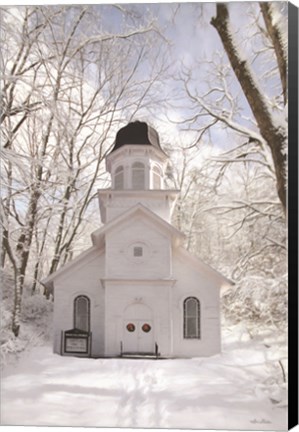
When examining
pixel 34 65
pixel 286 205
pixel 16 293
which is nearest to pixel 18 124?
pixel 34 65

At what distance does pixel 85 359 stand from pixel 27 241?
100cm

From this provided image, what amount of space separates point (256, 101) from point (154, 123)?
802mm

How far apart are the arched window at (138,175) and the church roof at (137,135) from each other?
0.59ft

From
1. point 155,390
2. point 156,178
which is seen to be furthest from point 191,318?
point 156,178

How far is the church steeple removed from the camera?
16.4 ft

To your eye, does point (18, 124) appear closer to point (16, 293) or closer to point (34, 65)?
point (34, 65)

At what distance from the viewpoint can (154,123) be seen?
199 inches

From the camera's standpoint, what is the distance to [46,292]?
16.0 ft

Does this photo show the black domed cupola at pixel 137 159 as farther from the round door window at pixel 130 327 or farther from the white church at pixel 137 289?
the round door window at pixel 130 327

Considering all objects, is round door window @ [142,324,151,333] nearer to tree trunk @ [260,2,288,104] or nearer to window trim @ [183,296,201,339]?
window trim @ [183,296,201,339]

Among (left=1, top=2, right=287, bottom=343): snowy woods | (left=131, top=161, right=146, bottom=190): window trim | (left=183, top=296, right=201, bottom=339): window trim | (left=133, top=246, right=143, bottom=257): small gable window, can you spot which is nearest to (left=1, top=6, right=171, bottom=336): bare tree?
(left=1, top=2, right=287, bottom=343): snowy woods

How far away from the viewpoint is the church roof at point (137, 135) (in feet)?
16.6

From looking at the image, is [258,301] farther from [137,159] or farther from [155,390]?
[137,159]

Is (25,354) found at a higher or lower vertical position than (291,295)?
→ lower
